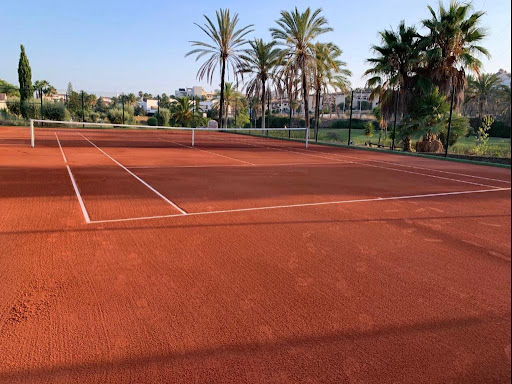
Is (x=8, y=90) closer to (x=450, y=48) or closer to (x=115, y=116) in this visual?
(x=115, y=116)

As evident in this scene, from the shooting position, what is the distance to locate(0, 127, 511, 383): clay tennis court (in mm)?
2727

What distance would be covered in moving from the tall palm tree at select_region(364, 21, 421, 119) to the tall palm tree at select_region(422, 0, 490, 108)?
0.79 meters

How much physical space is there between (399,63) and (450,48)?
8.55ft

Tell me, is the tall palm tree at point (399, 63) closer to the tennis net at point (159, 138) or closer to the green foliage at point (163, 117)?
the tennis net at point (159, 138)

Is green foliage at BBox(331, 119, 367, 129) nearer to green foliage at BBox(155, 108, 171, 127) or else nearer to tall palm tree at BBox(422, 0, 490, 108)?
green foliage at BBox(155, 108, 171, 127)

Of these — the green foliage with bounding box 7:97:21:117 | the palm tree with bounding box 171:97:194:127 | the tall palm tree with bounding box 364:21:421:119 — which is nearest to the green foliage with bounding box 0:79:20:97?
the green foliage with bounding box 7:97:21:117

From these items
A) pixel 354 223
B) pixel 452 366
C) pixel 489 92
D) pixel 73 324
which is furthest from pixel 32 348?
pixel 489 92

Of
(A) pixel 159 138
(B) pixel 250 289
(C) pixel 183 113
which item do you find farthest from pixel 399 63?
(C) pixel 183 113

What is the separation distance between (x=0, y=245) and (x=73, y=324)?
235cm

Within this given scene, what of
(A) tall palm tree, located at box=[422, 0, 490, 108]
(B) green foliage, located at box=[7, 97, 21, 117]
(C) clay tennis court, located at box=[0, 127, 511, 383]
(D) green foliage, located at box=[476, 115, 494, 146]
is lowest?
(C) clay tennis court, located at box=[0, 127, 511, 383]

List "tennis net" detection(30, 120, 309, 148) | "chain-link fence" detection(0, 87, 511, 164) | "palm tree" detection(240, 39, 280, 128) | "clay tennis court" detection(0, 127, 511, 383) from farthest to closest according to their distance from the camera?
"palm tree" detection(240, 39, 280, 128)
"tennis net" detection(30, 120, 309, 148)
"chain-link fence" detection(0, 87, 511, 164)
"clay tennis court" detection(0, 127, 511, 383)

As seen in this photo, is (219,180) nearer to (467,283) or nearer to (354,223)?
(354,223)

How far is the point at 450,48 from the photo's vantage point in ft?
70.6

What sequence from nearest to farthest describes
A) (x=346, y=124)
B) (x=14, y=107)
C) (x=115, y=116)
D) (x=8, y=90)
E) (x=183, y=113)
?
(x=14, y=107), (x=115, y=116), (x=183, y=113), (x=346, y=124), (x=8, y=90)
